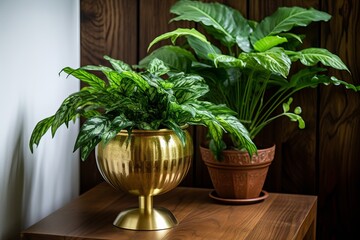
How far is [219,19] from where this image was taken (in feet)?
6.46

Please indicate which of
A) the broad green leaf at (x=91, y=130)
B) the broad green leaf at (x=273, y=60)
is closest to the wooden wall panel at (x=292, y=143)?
the broad green leaf at (x=273, y=60)

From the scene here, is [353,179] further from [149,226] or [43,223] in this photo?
[43,223]

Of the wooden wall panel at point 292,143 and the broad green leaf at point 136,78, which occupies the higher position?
the broad green leaf at point 136,78

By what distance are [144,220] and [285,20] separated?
0.72 meters

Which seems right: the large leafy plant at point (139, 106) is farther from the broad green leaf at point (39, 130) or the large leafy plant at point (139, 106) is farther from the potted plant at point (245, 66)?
the potted plant at point (245, 66)

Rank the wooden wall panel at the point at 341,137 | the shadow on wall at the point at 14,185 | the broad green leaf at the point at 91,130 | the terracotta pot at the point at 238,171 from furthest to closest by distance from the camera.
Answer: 1. the wooden wall panel at the point at 341,137
2. the terracotta pot at the point at 238,171
3. the shadow on wall at the point at 14,185
4. the broad green leaf at the point at 91,130

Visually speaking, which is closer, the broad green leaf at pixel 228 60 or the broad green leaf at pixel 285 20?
the broad green leaf at pixel 228 60

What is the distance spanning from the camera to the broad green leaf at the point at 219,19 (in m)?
1.93

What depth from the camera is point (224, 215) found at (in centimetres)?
178

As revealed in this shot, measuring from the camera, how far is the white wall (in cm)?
169

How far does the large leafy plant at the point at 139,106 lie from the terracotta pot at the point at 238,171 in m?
0.16

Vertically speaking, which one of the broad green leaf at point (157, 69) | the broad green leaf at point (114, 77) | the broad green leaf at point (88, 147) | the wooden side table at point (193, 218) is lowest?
the wooden side table at point (193, 218)

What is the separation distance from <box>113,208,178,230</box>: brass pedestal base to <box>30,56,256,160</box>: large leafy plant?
223mm

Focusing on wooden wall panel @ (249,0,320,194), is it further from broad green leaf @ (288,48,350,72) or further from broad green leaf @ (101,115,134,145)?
broad green leaf @ (101,115,134,145)
